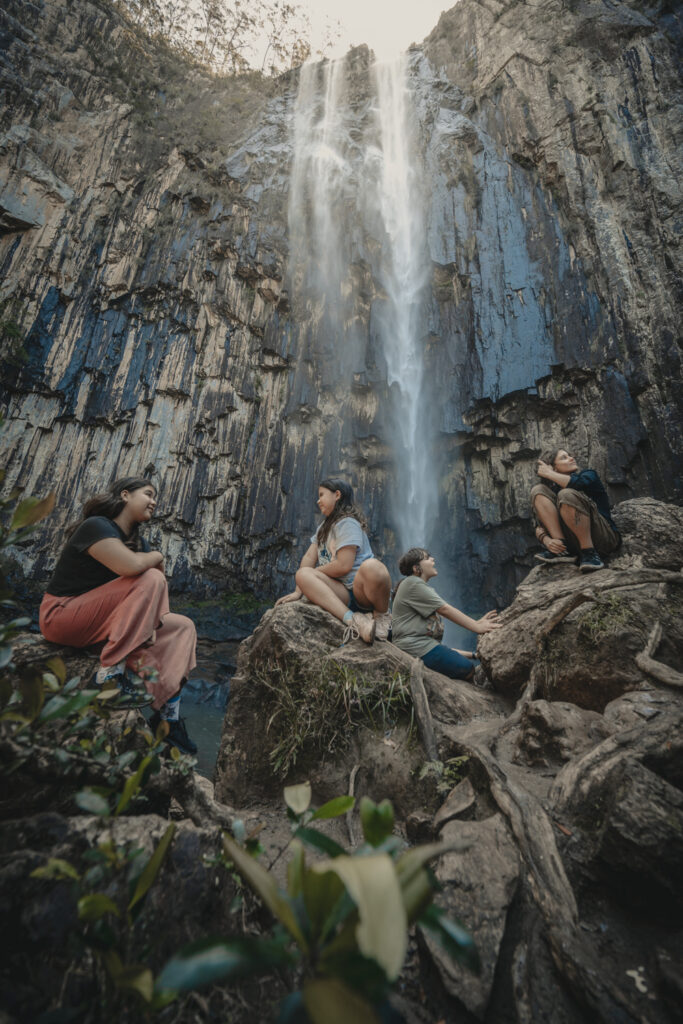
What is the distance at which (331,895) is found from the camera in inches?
24.9

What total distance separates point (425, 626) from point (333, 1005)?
2.83m

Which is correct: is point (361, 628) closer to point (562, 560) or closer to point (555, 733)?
point (555, 733)

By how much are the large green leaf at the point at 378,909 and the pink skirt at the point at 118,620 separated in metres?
1.75

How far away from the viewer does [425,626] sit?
3201 millimetres

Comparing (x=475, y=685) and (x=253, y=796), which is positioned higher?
(x=475, y=685)

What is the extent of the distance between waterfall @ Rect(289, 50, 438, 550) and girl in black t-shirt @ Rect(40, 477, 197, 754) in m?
9.07

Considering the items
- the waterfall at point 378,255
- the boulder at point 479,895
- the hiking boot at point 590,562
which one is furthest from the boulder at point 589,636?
the waterfall at point 378,255

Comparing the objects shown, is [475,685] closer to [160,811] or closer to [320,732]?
[320,732]

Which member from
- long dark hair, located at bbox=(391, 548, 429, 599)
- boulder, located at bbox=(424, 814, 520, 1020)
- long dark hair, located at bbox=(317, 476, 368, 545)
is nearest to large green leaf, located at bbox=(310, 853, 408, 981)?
boulder, located at bbox=(424, 814, 520, 1020)

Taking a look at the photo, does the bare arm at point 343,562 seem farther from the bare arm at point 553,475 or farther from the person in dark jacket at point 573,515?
the bare arm at point 553,475

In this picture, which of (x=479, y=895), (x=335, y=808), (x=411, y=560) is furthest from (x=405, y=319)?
(x=335, y=808)

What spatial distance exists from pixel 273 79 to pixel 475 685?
21.1 metres

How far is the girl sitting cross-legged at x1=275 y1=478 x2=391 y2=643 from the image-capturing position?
8.34ft

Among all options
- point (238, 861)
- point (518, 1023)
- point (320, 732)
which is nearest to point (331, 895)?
point (238, 861)
